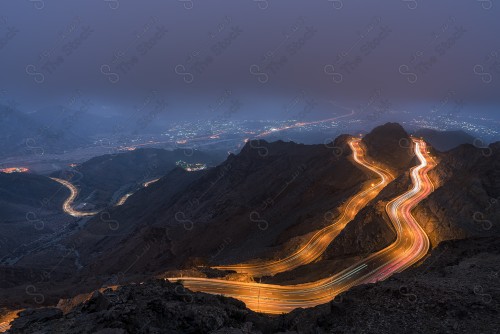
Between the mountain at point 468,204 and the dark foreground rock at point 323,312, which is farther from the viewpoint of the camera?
the mountain at point 468,204

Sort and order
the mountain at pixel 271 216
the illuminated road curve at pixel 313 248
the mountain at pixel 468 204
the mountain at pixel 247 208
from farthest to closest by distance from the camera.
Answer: the mountain at pixel 247 208 < the illuminated road curve at pixel 313 248 < the mountain at pixel 271 216 < the mountain at pixel 468 204

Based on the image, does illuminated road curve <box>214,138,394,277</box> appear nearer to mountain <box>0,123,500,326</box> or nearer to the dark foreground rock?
mountain <box>0,123,500,326</box>

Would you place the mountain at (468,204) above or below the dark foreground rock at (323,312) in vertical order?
below

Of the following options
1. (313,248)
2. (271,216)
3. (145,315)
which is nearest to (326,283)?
(313,248)

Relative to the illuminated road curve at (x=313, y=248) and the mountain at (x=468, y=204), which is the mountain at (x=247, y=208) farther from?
the mountain at (x=468, y=204)

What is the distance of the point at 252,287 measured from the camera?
135ft

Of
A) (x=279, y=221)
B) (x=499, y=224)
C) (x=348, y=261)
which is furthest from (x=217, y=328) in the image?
(x=279, y=221)

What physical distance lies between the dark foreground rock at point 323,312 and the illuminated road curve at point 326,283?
11.3 metres

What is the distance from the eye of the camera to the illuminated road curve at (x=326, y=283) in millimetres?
37500

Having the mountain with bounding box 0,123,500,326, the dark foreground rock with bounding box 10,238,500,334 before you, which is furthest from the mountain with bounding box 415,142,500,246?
the dark foreground rock with bounding box 10,238,500,334

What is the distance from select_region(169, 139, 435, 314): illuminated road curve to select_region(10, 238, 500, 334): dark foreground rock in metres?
11.3

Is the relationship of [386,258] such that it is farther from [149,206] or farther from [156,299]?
[149,206]

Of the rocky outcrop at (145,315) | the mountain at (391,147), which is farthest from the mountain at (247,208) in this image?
the rocky outcrop at (145,315)

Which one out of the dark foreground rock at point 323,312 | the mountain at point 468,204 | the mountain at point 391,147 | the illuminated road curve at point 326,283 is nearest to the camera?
the dark foreground rock at point 323,312
